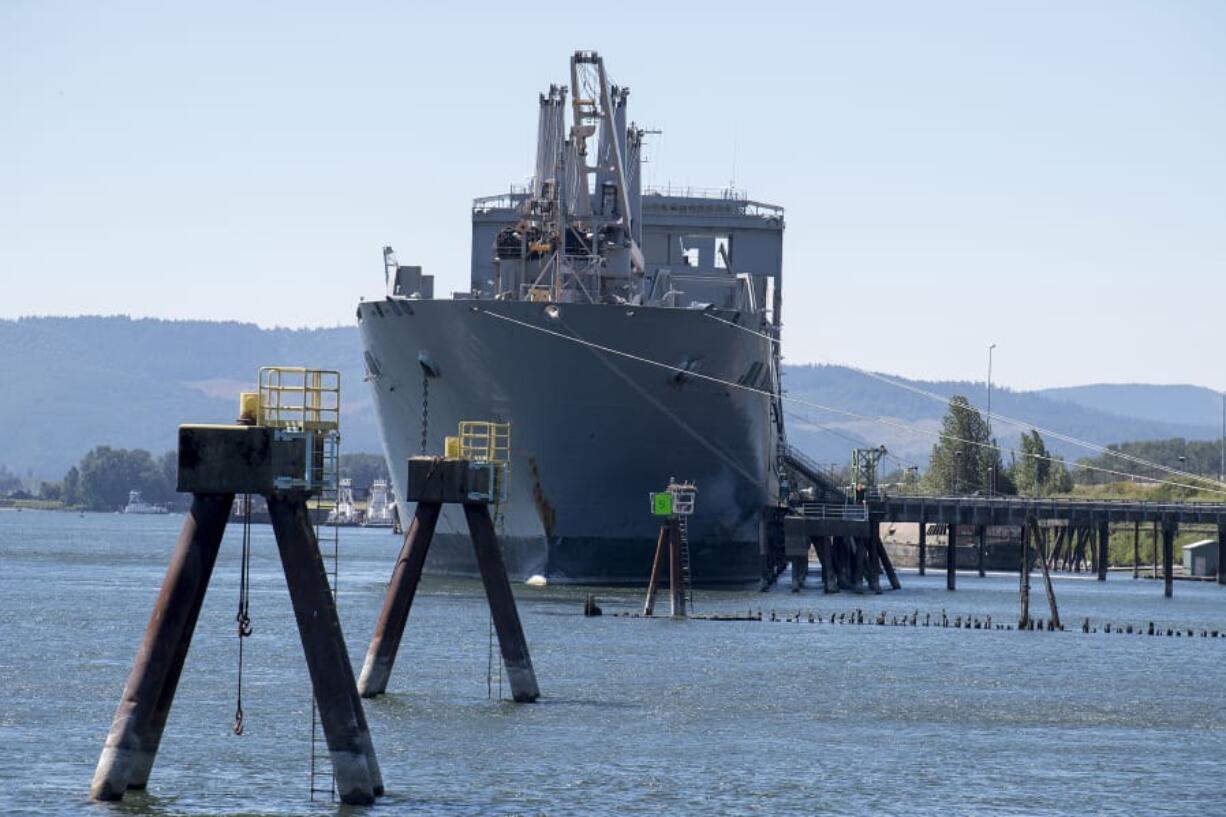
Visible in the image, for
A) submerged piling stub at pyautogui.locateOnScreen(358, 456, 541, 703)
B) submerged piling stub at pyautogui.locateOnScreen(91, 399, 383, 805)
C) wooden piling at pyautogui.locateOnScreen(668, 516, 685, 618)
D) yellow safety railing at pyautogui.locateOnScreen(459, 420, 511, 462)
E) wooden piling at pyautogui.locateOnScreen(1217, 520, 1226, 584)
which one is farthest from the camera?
wooden piling at pyautogui.locateOnScreen(1217, 520, 1226, 584)

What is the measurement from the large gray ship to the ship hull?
61mm

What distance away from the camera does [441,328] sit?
65875mm

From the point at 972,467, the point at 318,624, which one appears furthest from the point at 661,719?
the point at 972,467

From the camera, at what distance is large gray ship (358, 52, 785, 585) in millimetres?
64812

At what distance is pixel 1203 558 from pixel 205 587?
108997 mm

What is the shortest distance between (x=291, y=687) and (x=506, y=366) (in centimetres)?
2622

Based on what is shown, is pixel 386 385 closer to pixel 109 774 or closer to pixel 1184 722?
pixel 1184 722

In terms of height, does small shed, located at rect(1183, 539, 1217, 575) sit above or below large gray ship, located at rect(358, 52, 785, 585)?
below

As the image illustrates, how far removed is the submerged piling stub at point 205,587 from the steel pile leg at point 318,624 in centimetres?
1

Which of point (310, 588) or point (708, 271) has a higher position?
point (708, 271)

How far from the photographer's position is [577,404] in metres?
64.9

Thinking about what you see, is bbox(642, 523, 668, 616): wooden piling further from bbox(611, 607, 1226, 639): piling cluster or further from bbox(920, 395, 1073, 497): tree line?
bbox(920, 395, 1073, 497): tree line

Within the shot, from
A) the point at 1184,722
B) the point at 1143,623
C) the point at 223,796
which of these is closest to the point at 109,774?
the point at 223,796

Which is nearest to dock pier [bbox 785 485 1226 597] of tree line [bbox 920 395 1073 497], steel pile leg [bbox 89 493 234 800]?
tree line [bbox 920 395 1073 497]
